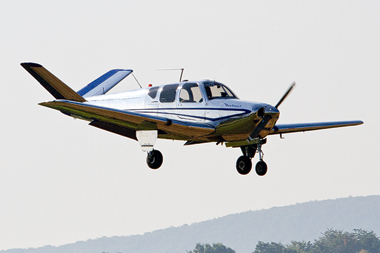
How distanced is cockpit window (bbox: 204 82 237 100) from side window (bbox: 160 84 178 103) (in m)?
1.60

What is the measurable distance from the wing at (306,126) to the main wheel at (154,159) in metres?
6.01

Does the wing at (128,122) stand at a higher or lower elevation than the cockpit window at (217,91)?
lower

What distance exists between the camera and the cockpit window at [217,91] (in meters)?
35.0

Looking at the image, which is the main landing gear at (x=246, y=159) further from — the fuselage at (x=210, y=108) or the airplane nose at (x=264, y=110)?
the airplane nose at (x=264, y=110)

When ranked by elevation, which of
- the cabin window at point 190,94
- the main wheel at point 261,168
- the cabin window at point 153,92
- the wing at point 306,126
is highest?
the cabin window at point 153,92

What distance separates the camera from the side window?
117 feet

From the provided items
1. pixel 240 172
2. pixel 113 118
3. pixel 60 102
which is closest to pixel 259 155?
pixel 240 172

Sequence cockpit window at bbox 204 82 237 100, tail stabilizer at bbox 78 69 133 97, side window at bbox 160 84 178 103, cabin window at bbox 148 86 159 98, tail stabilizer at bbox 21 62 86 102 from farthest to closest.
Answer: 1. tail stabilizer at bbox 78 69 133 97
2. cabin window at bbox 148 86 159 98
3. side window at bbox 160 84 178 103
4. cockpit window at bbox 204 82 237 100
5. tail stabilizer at bbox 21 62 86 102

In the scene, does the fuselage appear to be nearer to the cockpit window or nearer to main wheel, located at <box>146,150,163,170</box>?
A: the cockpit window

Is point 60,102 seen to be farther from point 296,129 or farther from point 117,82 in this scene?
point 296,129

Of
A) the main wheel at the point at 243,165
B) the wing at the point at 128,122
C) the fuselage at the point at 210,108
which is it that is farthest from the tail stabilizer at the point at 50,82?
the main wheel at the point at 243,165

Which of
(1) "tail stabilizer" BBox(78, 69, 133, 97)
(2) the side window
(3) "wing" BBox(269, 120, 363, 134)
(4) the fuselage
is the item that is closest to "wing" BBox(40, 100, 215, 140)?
(4) the fuselage

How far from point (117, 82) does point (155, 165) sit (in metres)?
7.89

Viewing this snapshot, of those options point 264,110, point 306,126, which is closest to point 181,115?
point 264,110
